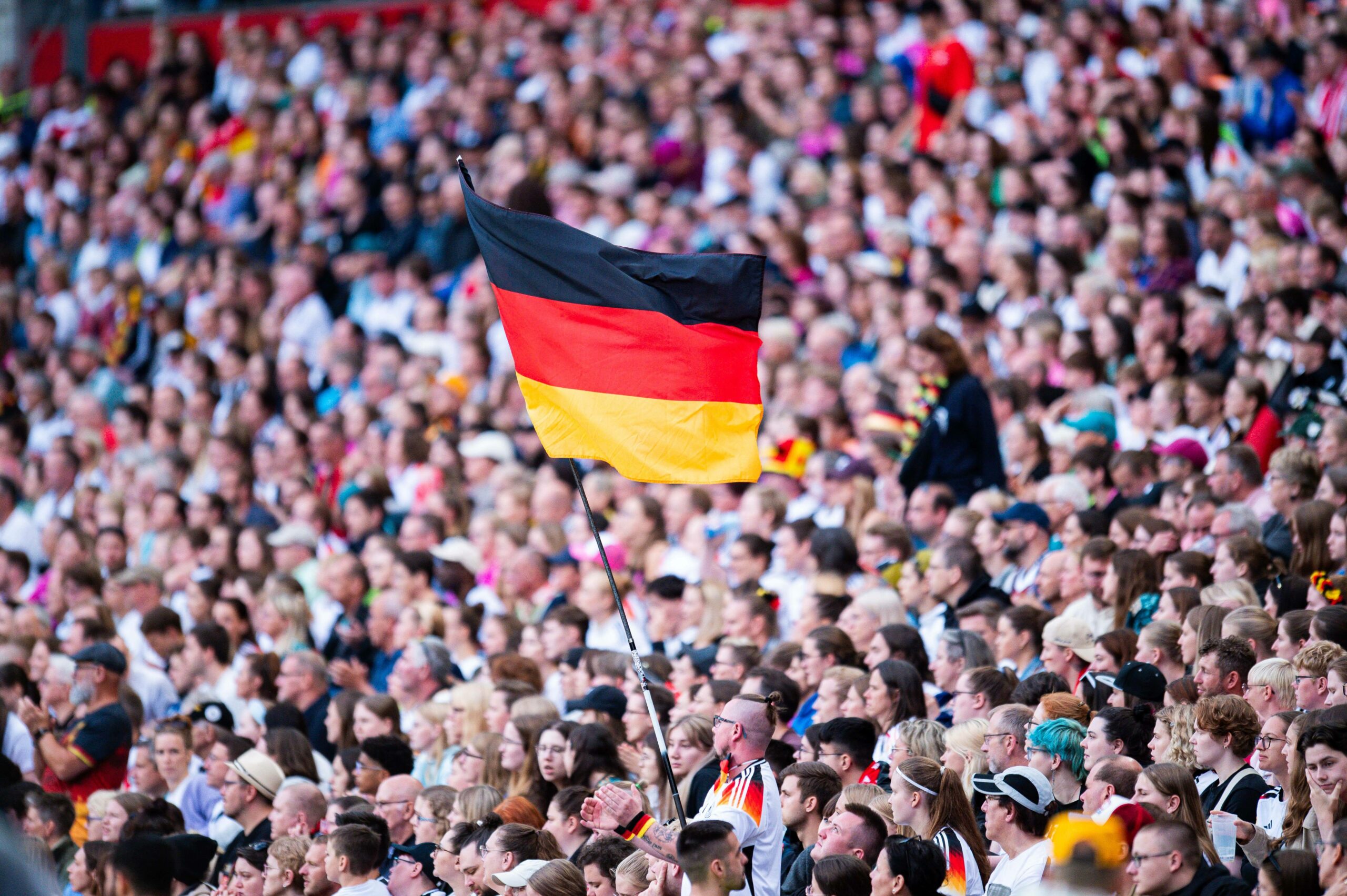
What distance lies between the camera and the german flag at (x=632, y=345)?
6500mm

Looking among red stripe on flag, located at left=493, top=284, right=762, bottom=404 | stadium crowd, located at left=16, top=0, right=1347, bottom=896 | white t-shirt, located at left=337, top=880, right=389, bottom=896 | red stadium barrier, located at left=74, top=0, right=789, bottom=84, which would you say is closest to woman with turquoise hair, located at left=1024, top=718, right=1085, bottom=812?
stadium crowd, located at left=16, top=0, right=1347, bottom=896

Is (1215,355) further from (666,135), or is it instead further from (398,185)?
(398,185)

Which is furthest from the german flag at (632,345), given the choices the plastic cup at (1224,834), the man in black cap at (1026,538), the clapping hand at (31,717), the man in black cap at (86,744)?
the clapping hand at (31,717)

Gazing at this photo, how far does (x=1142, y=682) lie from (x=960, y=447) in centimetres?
375

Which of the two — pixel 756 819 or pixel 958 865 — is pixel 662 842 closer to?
pixel 756 819

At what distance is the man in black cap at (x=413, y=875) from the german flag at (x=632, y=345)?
2031 mm

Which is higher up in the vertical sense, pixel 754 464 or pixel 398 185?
pixel 754 464

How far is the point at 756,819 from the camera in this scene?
608 centimetres

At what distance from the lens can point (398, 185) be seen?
17.7 meters

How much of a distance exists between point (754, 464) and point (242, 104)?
54.5 ft

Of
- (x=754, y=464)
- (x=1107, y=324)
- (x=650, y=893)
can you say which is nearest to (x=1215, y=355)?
(x=1107, y=324)

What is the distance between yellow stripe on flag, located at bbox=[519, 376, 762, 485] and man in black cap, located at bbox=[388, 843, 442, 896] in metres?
1.99

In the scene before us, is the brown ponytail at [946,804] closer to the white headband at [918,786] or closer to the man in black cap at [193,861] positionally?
the white headband at [918,786]

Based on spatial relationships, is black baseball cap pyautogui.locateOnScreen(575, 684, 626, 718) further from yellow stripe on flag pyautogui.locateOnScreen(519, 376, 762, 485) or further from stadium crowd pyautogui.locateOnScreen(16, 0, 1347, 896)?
yellow stripe on flag pyautogui.locateOnScreen(519, 376, 762, 485)
